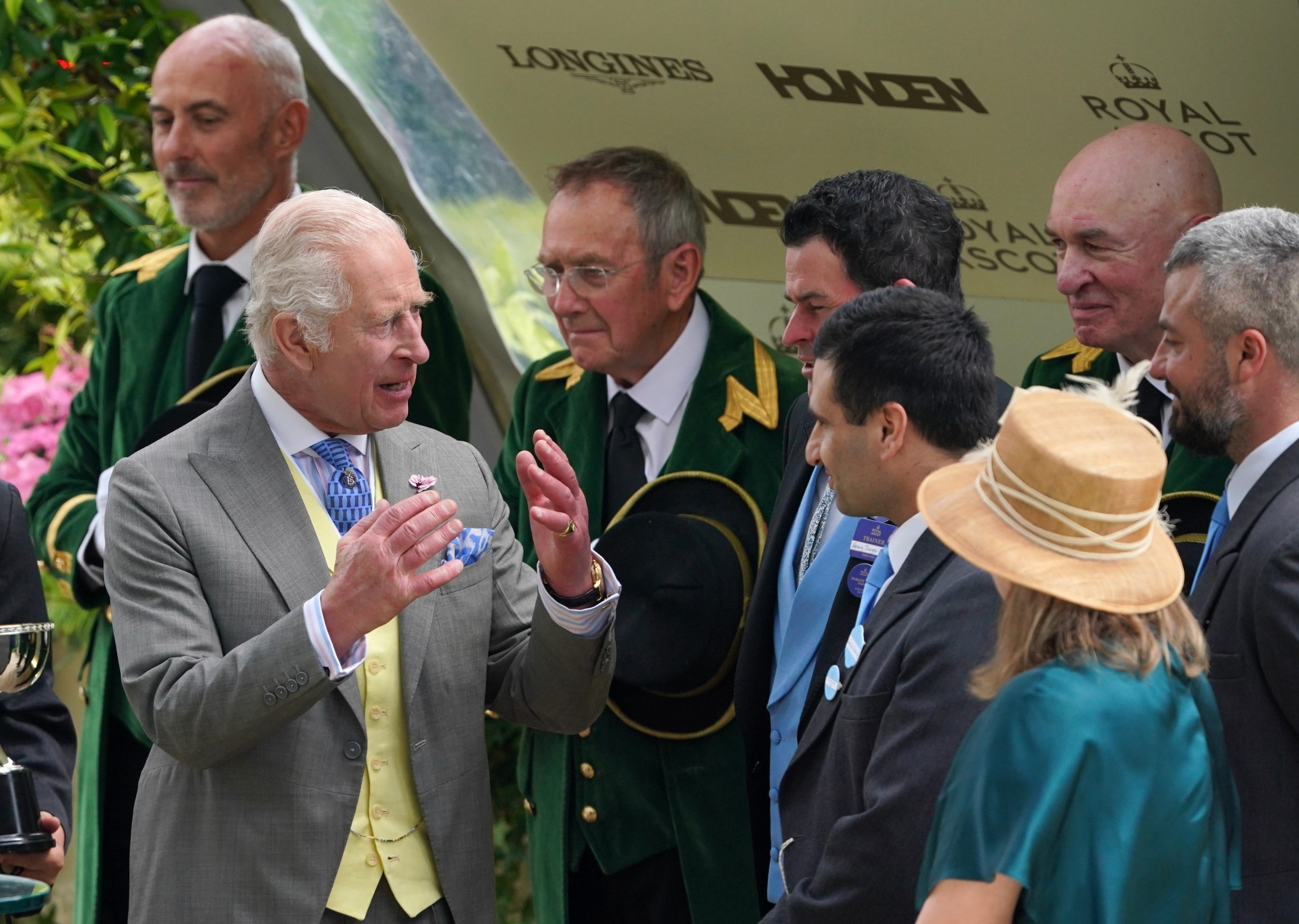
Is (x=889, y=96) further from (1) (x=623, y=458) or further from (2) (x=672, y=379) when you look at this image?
(1) (x=623, y=458)

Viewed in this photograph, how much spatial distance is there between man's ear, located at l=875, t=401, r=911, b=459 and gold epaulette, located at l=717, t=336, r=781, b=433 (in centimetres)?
115

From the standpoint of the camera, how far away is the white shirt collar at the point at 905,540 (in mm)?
2396

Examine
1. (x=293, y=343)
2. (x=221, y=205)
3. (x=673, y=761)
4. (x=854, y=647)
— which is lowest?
(x=673, y=761)

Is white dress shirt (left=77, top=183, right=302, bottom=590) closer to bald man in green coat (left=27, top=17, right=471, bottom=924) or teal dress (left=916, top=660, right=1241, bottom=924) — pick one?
bald man in green coat (left=27, top=17, right=471, bottom=924)

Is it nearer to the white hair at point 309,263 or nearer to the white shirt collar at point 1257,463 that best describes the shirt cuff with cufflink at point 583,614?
the white hair at point 309,263

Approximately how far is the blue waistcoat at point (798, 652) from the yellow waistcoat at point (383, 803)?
2.01 ft

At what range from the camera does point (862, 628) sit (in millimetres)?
2447

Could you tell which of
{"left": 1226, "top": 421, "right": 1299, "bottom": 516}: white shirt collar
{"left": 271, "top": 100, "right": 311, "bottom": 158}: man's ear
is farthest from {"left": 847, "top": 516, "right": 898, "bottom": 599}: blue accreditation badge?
{"left": 271, "top": 100, "right": 311, "bottom": 158}: man's ear

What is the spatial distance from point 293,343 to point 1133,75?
233 centimetres

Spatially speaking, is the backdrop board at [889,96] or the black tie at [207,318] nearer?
the backdrop board at [889,96]

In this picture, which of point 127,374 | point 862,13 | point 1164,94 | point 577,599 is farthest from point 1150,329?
point 127,374

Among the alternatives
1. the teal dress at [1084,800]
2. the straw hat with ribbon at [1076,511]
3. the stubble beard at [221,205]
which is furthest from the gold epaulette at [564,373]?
the teal dress at [1084,800]

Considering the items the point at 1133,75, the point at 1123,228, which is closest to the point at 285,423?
the point at 1123,228

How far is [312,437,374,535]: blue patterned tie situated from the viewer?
2.71 meters
